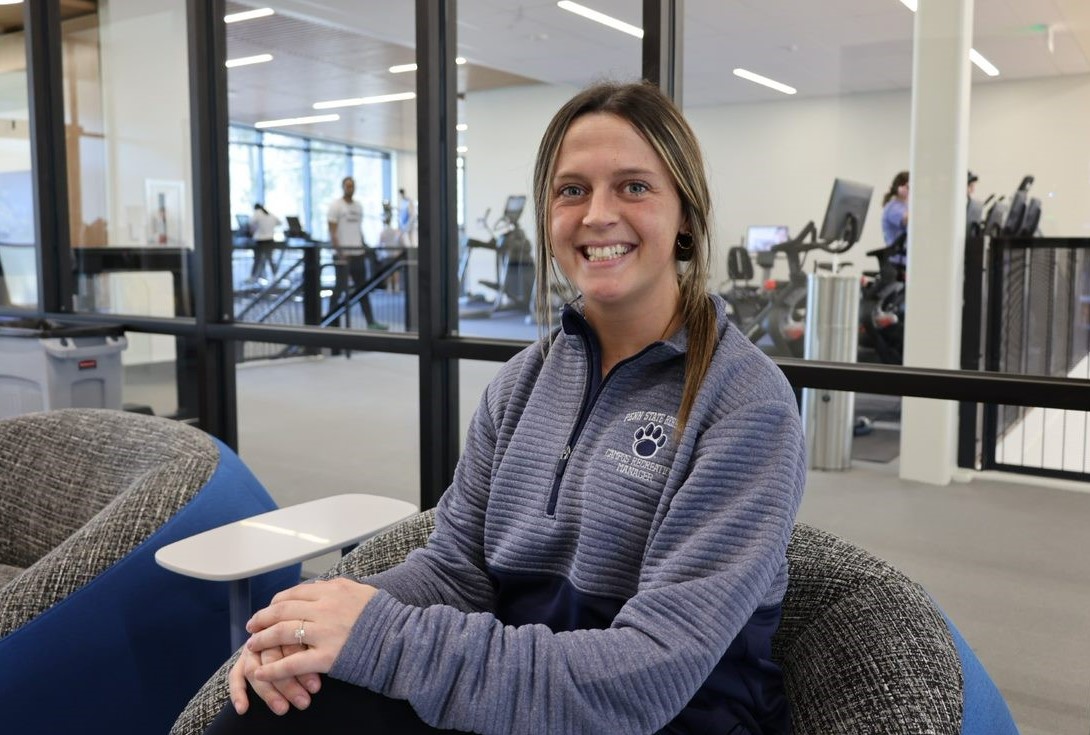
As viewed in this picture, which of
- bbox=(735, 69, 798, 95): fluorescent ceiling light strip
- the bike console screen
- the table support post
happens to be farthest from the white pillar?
the table support post

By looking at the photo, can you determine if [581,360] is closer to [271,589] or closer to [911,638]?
[911,638]

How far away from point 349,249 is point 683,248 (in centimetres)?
217

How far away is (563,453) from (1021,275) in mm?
1669

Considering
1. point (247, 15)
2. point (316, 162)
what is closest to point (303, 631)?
point (316, 162)

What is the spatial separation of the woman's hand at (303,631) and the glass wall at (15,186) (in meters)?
3.81

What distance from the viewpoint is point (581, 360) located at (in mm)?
1382

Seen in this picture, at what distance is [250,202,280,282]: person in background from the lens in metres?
3.49

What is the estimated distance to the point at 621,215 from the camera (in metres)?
1.28

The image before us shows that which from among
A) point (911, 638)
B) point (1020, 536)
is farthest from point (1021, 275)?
point (911, 638)

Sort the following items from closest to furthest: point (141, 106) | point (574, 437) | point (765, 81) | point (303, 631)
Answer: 1. point (303, 631)
2. point (574, 437)
3. point (765, 81)
4. point (141, 106)

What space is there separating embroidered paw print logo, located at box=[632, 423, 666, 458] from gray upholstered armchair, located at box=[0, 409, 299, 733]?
1059 mm

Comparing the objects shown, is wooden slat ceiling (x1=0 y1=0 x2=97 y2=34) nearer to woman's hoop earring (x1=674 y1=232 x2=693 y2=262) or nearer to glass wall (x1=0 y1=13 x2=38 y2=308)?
glass wall (x1=0 y1=13 x2=38 y2=308)

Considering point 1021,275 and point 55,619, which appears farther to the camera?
point 1021,275

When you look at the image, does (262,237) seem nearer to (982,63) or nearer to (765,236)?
(765,236)
